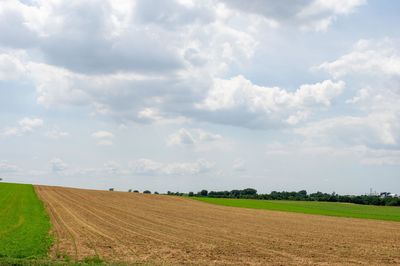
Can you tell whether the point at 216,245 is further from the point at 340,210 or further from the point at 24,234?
the point at 340,210

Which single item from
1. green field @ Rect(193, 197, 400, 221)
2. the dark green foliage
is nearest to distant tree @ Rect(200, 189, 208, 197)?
the dark green foliage

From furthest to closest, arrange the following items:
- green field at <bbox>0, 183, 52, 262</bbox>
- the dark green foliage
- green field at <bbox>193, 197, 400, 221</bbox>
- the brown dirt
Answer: the dark green foliage < green field at <bbox>193, 197, 400, 221</bbox> < the brown dirt < green field at <bbox>0, 183, 52, 262</bbox>

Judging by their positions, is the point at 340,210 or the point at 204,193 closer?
the point at 340,210

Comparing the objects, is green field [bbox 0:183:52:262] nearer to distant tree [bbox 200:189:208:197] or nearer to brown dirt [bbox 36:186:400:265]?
brown dirt [bbox 36:186:400:265]

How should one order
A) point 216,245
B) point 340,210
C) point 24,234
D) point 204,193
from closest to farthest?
point 216,245, point 24,234, point 340,210, point 204,193

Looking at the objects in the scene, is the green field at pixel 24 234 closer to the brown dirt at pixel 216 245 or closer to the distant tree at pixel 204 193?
the brown dirt at pixel 216 245

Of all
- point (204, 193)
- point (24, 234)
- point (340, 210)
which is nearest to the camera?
point (24, 234)

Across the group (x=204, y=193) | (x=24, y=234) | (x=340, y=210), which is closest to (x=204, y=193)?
(x=204, y=193)

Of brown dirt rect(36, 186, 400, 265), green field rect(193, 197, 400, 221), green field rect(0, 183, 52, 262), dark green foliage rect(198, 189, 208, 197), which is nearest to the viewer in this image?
green field rect(0, 183, 52, 262)

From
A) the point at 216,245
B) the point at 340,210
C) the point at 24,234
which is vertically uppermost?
the point at 340,210

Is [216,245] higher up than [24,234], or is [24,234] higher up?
[216,245]

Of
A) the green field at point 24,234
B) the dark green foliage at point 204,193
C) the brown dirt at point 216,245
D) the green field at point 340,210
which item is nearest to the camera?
the green field at point 24,234

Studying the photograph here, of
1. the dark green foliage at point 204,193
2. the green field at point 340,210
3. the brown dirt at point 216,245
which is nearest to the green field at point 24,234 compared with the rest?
the brown dirt at point 216,245

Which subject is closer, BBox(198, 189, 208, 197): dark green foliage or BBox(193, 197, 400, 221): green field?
BBox(193, 197, 400, 221): green field
